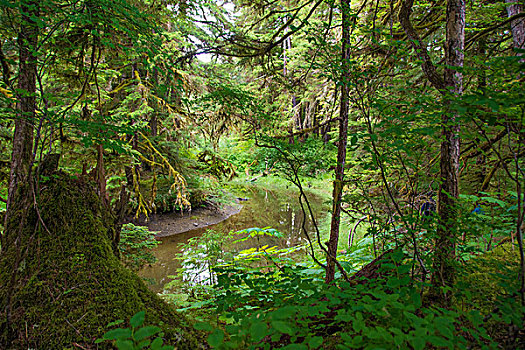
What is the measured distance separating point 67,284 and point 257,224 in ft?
25.6

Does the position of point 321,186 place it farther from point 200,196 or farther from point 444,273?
point 444,273

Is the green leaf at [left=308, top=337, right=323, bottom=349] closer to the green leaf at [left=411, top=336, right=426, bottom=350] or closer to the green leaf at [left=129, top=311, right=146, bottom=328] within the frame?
the green leaf at [left=411, top=336, right=426, bottom=350]

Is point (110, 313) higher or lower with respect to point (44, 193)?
lower

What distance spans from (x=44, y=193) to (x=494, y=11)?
5033mm

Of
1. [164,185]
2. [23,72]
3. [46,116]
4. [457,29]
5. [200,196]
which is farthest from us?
[200,196]

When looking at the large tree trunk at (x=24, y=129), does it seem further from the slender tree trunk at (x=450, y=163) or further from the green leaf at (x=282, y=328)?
the slender tree trunk at (x=450, y=163)

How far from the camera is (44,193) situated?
2.23 metres

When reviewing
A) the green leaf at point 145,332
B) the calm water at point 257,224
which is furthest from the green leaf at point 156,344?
the calm water at point 257,224

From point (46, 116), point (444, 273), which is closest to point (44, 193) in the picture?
point (46, 116)

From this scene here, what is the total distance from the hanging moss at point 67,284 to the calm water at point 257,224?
3.31 metres

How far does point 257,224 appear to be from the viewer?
9.45 m

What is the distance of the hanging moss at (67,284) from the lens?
1.59 metres

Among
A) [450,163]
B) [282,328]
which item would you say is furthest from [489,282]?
[282,328]

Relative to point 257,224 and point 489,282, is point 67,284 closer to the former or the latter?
point 489,282
